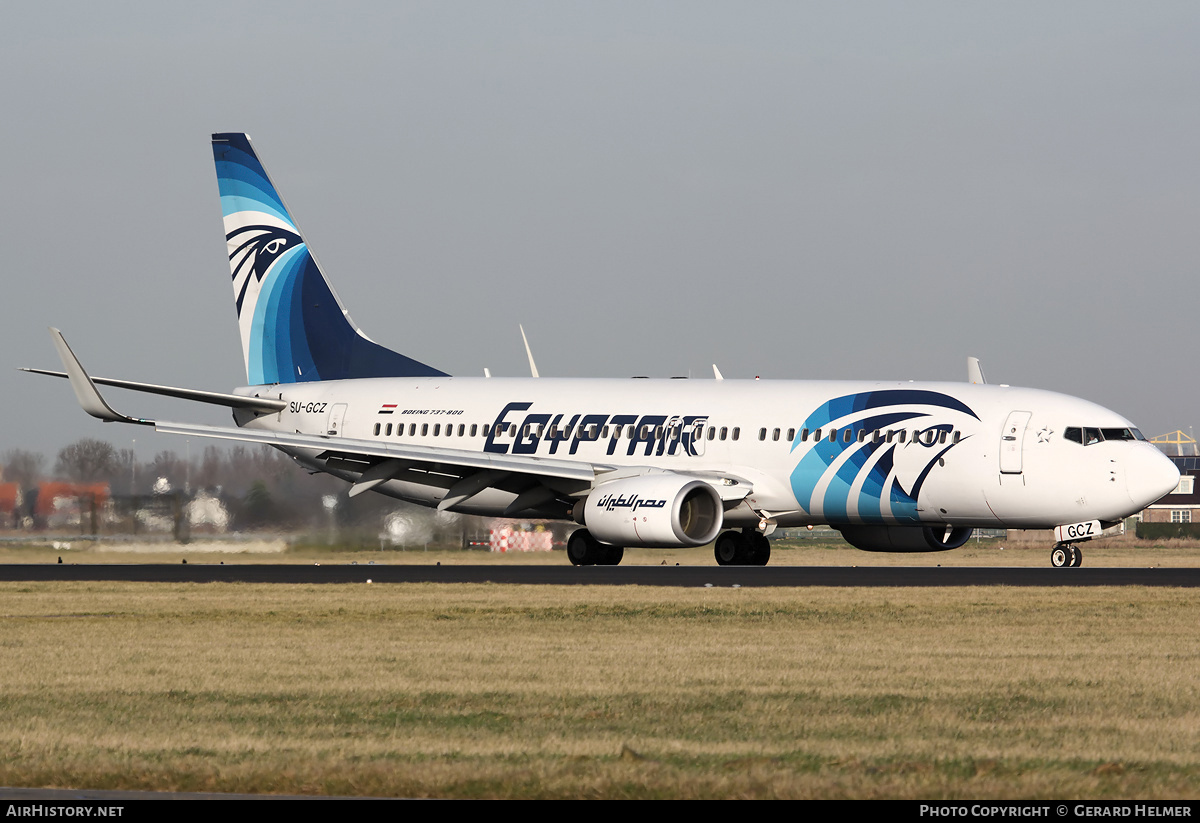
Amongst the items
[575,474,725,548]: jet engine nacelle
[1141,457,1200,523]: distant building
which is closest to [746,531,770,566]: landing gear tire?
[575,474,725,548]: jet engine nacelle

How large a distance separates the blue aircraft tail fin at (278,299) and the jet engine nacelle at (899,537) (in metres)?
10.8

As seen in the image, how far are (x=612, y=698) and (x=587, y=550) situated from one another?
21.7 m

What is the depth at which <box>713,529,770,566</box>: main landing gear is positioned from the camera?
34.5 metres

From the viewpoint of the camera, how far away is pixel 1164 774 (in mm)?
9266

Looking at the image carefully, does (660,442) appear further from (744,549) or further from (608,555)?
(744,549)

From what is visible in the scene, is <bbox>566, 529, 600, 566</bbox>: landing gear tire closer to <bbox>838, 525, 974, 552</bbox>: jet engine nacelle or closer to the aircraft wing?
the aircraft wing

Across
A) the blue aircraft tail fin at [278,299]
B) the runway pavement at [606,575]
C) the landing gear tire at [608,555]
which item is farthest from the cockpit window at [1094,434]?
the blue aircraft tail fin at [278,299]

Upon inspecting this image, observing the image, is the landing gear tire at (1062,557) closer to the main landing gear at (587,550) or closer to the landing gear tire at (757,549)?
the landing gear tire at (757,549)

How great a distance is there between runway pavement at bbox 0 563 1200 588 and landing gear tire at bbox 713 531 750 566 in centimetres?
160

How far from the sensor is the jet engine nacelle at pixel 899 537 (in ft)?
111

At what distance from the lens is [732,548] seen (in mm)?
34656
